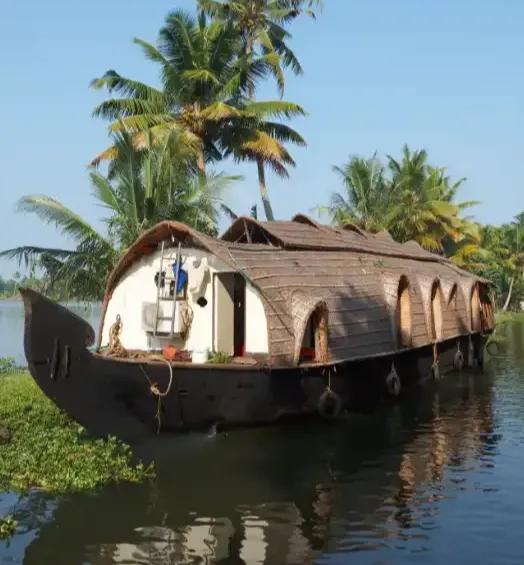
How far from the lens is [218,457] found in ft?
24.1

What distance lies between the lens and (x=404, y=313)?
35.1ft

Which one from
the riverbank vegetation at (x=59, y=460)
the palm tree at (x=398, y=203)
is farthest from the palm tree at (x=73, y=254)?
the palm tree at (x=398, y=203)

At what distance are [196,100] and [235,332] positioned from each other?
25.8ft

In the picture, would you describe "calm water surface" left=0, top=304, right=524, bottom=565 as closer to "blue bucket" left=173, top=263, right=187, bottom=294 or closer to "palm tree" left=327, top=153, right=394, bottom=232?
"blue bucket" left=173, top=263, right=187, bottom=294

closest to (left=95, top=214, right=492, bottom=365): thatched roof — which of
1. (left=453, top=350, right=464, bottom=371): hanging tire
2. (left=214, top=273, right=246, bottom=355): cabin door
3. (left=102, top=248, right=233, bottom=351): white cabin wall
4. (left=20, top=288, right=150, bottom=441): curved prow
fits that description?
(left=102, top=248, right=233, bottom=351): white cabin wall

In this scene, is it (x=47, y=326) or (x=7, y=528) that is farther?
(x=47, y=326)

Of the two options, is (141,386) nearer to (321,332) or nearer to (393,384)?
(321,332)

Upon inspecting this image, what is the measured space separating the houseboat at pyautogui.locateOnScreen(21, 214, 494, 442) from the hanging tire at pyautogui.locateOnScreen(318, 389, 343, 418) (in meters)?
0.01

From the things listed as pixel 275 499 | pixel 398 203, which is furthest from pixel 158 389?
pixel 398 203

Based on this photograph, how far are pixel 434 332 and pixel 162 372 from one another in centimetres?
612

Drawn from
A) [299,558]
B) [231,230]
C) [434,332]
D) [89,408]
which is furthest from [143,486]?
[434,332]

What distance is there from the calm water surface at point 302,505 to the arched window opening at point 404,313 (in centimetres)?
168

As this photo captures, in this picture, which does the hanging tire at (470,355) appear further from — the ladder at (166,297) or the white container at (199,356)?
the white container at (199,356)

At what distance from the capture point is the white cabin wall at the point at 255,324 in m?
8.29
